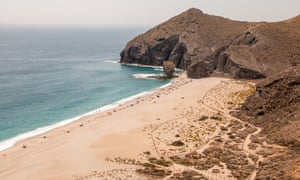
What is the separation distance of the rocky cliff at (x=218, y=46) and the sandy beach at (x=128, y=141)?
25.2 metres

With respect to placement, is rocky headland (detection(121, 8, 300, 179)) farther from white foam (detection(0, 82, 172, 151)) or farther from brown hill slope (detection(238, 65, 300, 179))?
white foam (detection(0, 82, 172, 151))

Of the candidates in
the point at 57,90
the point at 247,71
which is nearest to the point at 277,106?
the point at 247,71

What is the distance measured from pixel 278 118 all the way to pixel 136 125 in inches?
884

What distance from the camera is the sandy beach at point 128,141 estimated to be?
124 feet

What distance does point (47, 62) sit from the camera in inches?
5438

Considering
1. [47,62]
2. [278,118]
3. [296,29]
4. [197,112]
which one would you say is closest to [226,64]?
[296,29]

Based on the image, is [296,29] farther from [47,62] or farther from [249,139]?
[47,62]

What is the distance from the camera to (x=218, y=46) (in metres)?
116

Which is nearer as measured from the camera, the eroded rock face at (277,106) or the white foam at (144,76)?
the eroded rock face at (277,106)

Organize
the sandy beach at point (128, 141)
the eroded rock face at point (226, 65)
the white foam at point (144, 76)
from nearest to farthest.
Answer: the sandy beach at point (128, 141), the eroded rock face at point (226, 65), the white foam at point (144, 76)

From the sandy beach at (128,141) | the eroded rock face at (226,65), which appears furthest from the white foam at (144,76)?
the sandy beach at (128,141)

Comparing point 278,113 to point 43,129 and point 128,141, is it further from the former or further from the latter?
point 43,129

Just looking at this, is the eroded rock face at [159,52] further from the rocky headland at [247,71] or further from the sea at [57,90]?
the sea at [57,90]

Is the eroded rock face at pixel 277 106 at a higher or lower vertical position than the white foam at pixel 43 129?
higher
